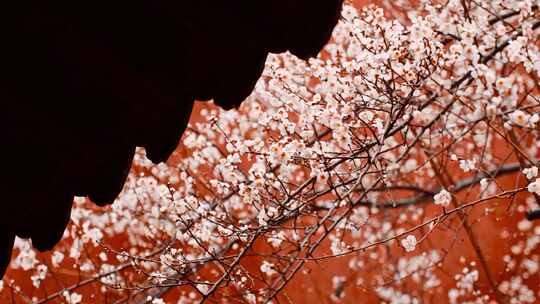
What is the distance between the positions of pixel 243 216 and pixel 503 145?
2.79 meters

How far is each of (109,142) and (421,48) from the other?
2037 millimetres

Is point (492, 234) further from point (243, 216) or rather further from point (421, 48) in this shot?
point (421, 48)

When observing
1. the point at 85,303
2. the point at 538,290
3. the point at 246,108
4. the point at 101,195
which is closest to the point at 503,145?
the point at 538,290

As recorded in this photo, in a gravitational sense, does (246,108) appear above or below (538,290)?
above

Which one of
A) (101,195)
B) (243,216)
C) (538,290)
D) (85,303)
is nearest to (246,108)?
(243,216)

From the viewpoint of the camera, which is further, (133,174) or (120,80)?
(133,174)

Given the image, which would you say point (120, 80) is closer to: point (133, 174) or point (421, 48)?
point (421, 48)

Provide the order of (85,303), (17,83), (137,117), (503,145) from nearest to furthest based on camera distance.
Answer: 1. (17,83)
2. (137,117)
3. (85,303)
4. (503,145)

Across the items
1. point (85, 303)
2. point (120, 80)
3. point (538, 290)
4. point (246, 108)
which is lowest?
Answer: point (120, 80)

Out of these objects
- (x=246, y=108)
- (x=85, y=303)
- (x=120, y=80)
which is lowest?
(x=120, y=80)

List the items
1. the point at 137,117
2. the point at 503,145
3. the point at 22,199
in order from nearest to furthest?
the point at 137,117, the point at 22,199, the point at 503,145

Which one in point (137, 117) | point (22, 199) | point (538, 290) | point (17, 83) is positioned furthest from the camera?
point (538, 290)

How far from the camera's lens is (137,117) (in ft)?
3.84

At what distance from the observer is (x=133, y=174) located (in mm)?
5809
